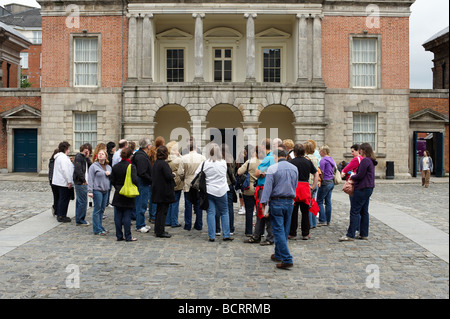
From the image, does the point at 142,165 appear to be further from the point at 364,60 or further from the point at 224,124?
the point at 364,60

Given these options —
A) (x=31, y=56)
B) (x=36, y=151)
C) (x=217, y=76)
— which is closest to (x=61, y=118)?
(x=36, y=151)

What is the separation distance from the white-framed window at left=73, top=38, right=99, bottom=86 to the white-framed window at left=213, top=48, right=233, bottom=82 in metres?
6.96

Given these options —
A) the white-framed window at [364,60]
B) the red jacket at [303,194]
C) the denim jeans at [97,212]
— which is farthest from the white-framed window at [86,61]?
the red jacket at [303,194]

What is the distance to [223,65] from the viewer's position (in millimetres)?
29109

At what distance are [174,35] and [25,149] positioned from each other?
37.1 feet

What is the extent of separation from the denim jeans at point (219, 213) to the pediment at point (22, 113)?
21.7m

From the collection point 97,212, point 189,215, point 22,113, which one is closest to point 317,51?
point 22,113

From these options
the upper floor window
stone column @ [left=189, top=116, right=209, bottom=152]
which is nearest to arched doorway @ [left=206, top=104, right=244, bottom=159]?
the upper floor window

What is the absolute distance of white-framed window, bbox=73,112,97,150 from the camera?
2745 cm

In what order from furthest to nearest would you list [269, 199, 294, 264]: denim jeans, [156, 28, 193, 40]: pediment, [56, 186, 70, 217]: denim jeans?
[156, 28, 193, 40]: pediment, [56, 186, 70, 217]: denim jeans, [269, 199, 294, 264]: denim jeans

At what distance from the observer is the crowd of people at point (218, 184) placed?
919 cm

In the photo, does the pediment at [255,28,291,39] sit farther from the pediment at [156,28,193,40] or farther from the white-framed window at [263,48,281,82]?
the pediment at [156,28,193,40]

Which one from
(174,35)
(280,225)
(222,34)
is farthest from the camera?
(222,34)

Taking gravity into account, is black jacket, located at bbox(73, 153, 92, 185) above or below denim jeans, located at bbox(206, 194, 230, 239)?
above
